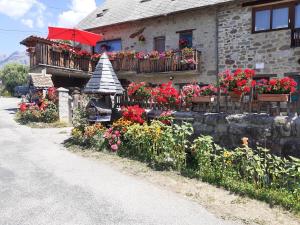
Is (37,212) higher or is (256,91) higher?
(256,91)

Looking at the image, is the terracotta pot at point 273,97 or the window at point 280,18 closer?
the terracotta pot at point 273,97

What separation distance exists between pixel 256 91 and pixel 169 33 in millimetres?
10909

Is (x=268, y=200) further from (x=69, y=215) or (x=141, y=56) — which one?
(x=141, y=56)

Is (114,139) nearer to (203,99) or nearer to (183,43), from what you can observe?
(203,99)

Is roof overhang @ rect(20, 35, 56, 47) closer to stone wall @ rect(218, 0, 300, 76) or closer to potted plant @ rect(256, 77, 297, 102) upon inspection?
stone wall @ rect(218, 0, 300, 76)

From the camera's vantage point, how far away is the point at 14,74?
2176 inches

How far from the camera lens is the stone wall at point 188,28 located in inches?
658

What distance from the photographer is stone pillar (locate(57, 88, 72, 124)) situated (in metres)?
15.3

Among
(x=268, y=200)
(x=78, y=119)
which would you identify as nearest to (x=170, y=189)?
(x=268, y=200)

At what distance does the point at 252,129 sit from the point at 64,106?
992 centimetres

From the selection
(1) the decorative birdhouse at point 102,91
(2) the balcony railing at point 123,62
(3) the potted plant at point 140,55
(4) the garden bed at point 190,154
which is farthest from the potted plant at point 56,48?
(4) the garden bed at point 190,154

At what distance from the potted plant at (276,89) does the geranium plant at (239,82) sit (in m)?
0.27

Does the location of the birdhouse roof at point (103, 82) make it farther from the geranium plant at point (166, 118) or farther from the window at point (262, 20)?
the window at point (262, 20)

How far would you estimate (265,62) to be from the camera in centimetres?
1488
